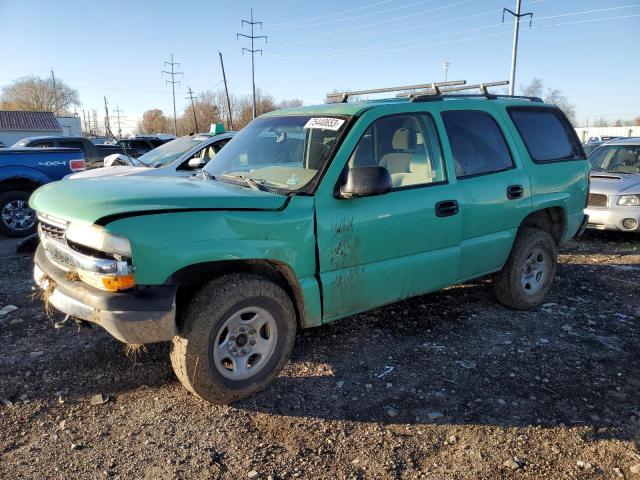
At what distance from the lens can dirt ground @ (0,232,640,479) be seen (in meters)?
2.72

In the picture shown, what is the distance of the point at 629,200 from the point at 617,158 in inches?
67.9

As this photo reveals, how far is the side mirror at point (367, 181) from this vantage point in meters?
3.25

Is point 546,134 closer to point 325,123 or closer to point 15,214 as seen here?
point 325,123

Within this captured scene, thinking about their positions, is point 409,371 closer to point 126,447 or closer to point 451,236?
point 451,236

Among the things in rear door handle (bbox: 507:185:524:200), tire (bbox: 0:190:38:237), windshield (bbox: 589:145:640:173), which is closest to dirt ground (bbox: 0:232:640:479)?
rear door handle (bbox: 507:185:524:200)

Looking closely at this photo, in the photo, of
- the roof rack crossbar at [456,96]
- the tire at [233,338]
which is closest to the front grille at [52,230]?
the tire at [233,338]

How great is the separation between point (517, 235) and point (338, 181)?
232cm

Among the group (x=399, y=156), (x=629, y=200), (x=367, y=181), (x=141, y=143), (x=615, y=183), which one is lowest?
(x=629, y=200)

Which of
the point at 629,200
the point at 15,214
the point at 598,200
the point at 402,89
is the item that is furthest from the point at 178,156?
the point at 629,200

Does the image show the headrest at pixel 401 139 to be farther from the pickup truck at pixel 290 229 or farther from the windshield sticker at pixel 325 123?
the windshield sticker at pixel 325 123

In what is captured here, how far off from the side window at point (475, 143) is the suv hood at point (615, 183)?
15.6ft

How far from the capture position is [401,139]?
396 cm

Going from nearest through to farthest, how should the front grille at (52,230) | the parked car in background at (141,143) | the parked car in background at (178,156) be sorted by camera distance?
the front grille at (52,230) < the parked car in background at (178,156) < the parked car in background at (141,143)

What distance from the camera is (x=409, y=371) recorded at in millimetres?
3730
